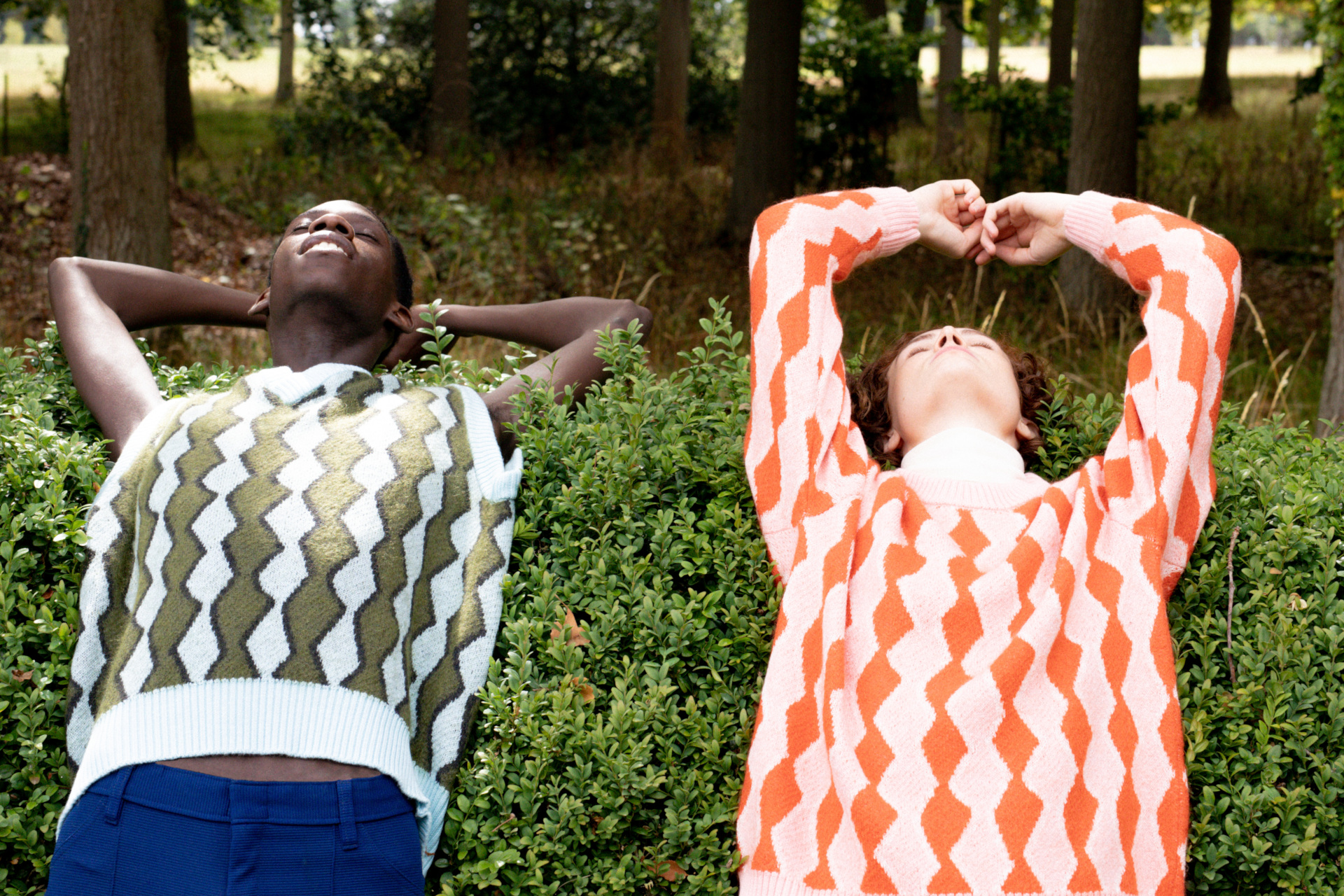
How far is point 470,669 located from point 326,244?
3.65 ft

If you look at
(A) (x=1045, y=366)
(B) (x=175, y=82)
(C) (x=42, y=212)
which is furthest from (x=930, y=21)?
(A) (x=1045, y=366)

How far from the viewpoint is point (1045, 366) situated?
3.12m

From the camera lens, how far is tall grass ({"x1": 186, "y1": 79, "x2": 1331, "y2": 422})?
7094 mm

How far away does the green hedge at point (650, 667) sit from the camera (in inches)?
91.2

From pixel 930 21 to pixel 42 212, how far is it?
223 feet

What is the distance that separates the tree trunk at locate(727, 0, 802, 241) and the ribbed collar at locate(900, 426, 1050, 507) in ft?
23.9

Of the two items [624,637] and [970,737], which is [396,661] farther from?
[970,737]

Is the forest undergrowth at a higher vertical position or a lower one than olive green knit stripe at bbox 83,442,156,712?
higher

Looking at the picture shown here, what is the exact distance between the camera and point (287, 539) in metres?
2.31

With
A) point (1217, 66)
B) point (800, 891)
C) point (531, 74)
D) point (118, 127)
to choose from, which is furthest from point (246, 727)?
point (1217, 66)

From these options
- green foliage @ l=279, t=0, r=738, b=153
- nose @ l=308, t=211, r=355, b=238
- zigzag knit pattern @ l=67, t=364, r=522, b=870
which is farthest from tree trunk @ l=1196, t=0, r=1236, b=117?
zigzag knit pattern @ l=67, t=364, r=522, b=870

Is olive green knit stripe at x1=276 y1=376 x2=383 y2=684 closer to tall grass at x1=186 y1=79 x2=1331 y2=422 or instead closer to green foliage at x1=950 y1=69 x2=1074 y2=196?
tall grass at x1=186 y1=79 x2=1331 y2=422

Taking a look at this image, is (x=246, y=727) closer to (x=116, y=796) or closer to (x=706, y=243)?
(x=116, y=796)

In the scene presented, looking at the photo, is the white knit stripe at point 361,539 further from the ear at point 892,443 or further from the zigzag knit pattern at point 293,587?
the ear at point 892,443
